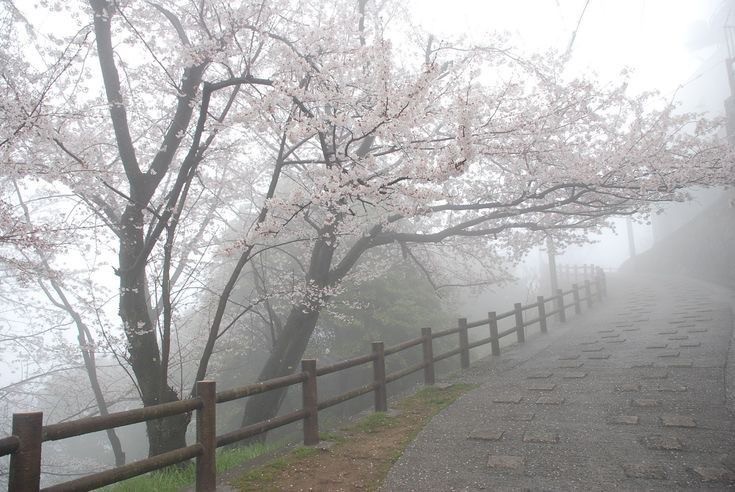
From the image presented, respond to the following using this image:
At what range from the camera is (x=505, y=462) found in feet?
15.6

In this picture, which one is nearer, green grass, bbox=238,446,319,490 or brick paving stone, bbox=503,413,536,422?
green grass, bbox=238,446,319,490

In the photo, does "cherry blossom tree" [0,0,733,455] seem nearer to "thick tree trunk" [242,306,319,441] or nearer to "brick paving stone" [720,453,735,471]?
"thick tree trunk" [242,306,319,441]

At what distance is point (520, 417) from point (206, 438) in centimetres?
418

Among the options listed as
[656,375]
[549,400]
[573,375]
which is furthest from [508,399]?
[656,375]

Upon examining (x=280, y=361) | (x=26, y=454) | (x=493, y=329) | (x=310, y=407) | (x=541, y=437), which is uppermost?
(x=26, y=454)

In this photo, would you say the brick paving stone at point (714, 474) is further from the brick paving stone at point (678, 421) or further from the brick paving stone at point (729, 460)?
the brick paving stone at point (678, 421)

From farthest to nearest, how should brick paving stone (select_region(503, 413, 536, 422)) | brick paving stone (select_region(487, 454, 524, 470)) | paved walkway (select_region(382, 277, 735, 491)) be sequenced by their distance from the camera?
Answer: brick paving stone (select_region(503, 413, 536, 422)) < brick paving stone (select_region(487, 454, 524, 470)) < paved walkway (select_region(382, 277, 735, 491))

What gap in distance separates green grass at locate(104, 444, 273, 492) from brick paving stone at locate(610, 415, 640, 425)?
4833 mm

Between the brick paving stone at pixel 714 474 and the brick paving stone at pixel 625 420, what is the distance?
4.56ft

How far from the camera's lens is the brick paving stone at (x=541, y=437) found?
5266 mm

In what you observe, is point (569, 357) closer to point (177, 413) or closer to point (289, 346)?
point (289, 346)

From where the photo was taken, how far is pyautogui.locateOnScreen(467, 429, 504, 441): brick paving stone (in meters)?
5.54

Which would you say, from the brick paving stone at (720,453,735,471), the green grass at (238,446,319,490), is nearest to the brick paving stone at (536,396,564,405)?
the brick paving stone at (720,453,735,471)

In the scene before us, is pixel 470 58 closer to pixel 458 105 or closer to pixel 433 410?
pixel 458 105
